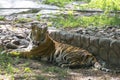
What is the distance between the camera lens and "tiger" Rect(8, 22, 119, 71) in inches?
247

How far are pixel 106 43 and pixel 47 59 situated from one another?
40.2 inches

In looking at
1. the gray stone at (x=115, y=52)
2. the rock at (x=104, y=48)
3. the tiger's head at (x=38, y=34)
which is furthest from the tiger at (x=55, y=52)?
the gray stone at (x=115, y=52)

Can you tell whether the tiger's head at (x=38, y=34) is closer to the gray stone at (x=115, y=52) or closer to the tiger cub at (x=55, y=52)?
the tiger cub at (x=55, y=52)

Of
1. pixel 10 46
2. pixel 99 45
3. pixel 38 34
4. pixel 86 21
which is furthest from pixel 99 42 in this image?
pixel 86 21

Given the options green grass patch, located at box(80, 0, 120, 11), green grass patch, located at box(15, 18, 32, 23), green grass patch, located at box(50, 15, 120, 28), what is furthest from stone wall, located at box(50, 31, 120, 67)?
green grass patch, located at box(80, 0, 120, 11)

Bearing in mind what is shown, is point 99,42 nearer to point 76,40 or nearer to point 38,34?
point 76,40

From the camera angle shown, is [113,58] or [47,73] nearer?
[47,73]

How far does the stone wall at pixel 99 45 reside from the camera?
6.25 m

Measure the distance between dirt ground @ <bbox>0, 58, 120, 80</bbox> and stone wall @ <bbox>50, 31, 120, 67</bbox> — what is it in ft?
1.51

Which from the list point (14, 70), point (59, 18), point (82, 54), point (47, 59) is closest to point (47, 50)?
point (47, 59)

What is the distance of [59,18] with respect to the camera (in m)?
9.88

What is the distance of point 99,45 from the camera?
6465mm

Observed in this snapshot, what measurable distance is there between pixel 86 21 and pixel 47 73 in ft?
12.4

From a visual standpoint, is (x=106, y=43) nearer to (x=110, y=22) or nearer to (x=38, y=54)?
(x=38, y=54)
